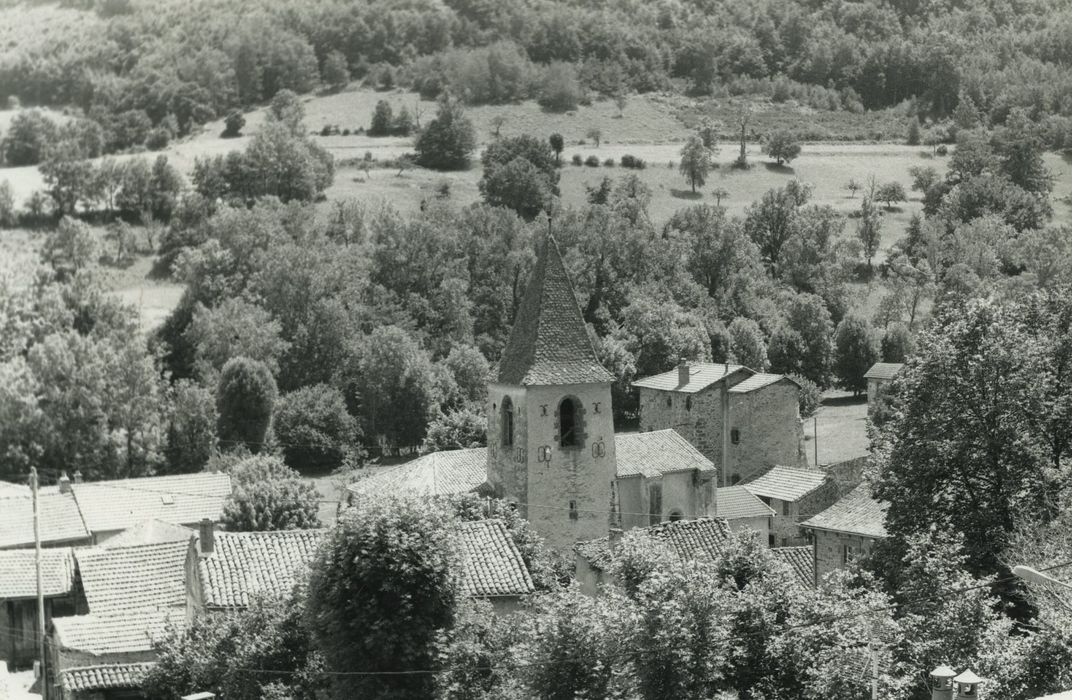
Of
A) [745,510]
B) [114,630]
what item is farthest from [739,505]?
[114,630]

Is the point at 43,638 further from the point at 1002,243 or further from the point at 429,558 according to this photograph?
the point at 1002,243

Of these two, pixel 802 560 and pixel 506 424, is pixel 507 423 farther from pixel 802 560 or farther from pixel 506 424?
pixel 802 560

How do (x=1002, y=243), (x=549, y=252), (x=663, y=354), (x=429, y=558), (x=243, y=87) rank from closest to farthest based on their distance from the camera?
(x=429, y=558)
(x=549, y=252)
(x=663, y=354)
(x=1002, y=243)
(x=243, y=87)

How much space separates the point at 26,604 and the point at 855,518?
23664 millimetres

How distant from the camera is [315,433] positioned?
75375 millimetres

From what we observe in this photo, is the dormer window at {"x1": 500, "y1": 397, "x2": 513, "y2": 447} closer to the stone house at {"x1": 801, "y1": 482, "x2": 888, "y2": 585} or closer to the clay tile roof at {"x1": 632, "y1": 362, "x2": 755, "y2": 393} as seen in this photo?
the stone house at {"x1": 801, "y1": 482, "x2": 888, "y2": 585}

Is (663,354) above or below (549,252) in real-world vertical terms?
below

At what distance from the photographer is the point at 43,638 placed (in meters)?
40.4

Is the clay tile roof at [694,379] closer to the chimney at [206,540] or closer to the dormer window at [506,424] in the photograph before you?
the dormer window at [506,424]

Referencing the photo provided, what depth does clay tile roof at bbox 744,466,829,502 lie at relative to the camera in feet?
204

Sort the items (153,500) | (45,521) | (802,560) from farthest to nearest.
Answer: (153,500), (45,521), (802,560)

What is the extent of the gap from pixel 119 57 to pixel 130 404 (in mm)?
98196

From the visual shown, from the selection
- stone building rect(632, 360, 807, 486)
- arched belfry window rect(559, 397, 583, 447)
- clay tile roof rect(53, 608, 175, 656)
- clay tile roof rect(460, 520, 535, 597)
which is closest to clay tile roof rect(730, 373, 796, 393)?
stone building rect(632, 360, 807, 486)

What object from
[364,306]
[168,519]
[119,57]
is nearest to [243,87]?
[119,57]
